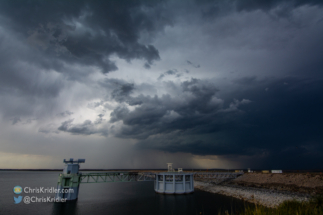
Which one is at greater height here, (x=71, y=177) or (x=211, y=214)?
(x=71, y=177)

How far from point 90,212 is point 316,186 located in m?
69.3

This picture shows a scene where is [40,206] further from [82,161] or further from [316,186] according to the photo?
[316,186]

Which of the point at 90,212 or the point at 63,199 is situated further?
the point at 63,199

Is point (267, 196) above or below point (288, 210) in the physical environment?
below

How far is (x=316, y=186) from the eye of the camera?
55.8 metres

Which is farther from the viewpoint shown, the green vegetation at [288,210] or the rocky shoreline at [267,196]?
the rocky shoreline at [267,196]

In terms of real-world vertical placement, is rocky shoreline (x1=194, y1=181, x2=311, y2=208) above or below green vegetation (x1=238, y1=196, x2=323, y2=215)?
below

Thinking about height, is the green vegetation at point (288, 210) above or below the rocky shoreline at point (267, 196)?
above

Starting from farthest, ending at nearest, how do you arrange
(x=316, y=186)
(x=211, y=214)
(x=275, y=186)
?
(x=275, y=186) → (x=316, y=186) → (x=211, y=214)

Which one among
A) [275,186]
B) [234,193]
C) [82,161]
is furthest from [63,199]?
[275,186]

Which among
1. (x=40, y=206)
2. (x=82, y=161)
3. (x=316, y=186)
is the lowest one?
(x=40, y=206)

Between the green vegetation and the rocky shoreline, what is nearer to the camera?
the green vegetation

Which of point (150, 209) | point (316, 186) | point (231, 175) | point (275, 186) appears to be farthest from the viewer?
point (231, 175)

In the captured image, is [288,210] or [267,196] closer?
[288,210]
